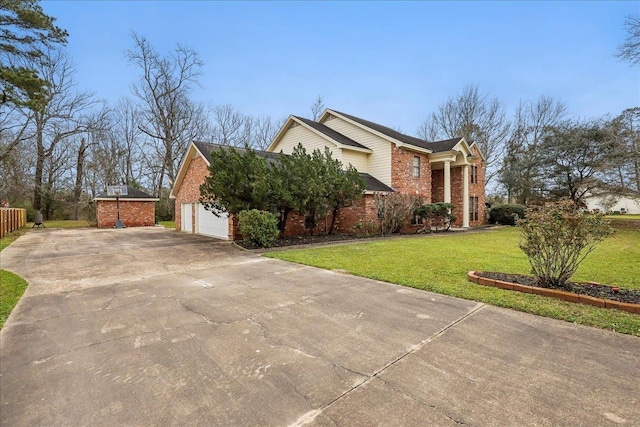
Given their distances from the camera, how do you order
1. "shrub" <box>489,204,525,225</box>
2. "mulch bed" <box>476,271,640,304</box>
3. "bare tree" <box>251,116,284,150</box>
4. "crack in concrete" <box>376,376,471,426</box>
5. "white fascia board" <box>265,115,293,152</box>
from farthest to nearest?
1. "bare tree" <box>251,116,284,150</box>
2. "shrub" <box>489,204,525,225</box>
3. "white fascia board" <box>265,115,293,152</box>
4. "mulch bed" <box>476,271,640,304</box>
5. "crack in concrete" <box>376,376,471,426</box>

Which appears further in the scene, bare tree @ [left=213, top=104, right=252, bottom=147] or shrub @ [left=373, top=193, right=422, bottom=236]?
bare tree @ [left=213, top=104, right=252, bottom=147]

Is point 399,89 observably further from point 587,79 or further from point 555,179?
point 555,179

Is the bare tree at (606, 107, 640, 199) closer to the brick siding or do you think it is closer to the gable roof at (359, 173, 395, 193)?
the brick siding

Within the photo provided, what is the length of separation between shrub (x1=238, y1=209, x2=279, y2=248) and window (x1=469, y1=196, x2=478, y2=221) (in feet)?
52.0

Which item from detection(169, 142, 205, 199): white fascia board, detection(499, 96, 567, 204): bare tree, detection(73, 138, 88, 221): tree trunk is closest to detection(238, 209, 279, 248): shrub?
detection(169, 142, 205, 199): white fascia board

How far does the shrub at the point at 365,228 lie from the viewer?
1390 centimetres

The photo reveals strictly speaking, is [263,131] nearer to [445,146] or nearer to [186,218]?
[186,218]

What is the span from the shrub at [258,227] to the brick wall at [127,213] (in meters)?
17.0

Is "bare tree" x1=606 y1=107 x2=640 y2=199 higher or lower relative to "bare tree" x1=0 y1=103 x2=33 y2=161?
lower

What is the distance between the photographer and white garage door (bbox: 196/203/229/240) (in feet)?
46.5

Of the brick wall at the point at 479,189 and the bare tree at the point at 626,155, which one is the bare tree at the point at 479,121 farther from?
the bare tree at the point at 626,155

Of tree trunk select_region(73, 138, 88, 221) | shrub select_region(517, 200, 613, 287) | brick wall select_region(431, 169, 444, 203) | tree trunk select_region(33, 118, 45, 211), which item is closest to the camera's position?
shrub select_region(517, 200, 613, 287)

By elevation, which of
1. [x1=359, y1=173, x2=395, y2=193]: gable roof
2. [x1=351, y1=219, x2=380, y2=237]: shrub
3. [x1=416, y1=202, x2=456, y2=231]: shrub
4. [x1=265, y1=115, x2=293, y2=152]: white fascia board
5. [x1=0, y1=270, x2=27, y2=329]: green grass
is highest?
[x1=265, y1=115, x2=293, y2=152]: white fascia board

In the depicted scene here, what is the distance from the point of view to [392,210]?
14805mm
